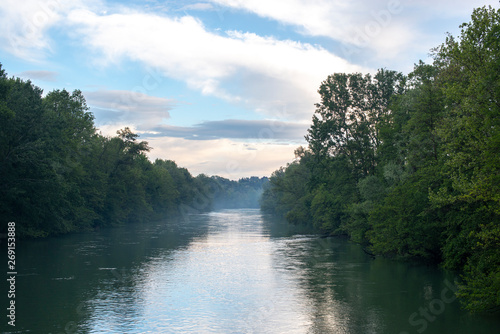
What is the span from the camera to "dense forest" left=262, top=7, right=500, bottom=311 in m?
20.5

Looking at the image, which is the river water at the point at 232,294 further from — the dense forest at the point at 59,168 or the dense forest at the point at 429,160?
the dense forest at the point at 59,168

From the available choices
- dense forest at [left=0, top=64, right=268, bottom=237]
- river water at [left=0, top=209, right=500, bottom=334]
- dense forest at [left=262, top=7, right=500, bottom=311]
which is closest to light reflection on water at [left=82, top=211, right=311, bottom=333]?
river water at [left=0, top=209, right=500, bottom=334]

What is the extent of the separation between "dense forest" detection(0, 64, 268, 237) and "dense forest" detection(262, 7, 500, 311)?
32610 mm

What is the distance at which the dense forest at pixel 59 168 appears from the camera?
4850 cm

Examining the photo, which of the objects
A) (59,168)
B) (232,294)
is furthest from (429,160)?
(59,168)

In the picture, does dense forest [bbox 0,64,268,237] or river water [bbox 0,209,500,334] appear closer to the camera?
river water [bbox 0,209,500,334]

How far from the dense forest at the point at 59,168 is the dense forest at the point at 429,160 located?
32.6m

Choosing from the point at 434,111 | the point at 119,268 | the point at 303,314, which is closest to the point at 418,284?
the point at 303,314

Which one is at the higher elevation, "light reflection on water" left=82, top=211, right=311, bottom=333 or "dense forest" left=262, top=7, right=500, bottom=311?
"dense forest" left=262, top=7, right=500, bottom=311

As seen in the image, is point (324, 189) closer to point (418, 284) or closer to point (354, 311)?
point (418, 284)

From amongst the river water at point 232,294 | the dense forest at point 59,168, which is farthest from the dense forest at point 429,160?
the dense forest at point 59,168

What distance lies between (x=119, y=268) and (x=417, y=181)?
24599mm

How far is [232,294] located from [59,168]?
40.7 m

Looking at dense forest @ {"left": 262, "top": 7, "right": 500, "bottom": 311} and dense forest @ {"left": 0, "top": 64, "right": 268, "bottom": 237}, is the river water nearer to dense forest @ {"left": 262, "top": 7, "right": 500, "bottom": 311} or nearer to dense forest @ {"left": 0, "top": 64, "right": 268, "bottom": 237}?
dense forest @ {"left": 262, "top": 7, "right": 500, "bottom": 311}
